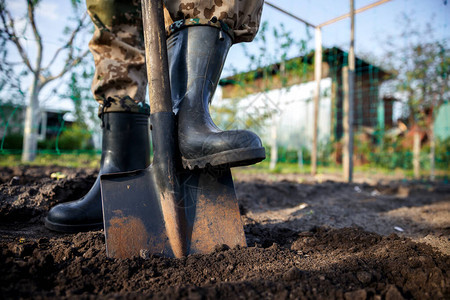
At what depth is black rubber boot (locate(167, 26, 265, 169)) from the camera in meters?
1.02

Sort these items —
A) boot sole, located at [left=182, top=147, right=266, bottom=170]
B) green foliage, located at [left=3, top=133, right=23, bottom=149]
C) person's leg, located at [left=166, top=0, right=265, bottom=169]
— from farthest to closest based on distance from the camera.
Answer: green foliage, located at [left=3, top=133, right=23, bottom=149] < person's leg, located at [left=166, top=0, right=265, bottom=169] < boot sole, located at [left=182, top=147, right=266, bottom=170]

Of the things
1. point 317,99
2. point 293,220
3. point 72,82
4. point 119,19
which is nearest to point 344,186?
point 317,99

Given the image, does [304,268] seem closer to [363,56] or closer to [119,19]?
[119,19]

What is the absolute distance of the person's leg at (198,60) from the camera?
107 centimetres

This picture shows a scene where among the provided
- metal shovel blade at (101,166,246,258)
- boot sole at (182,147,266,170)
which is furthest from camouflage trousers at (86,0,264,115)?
boot sole at (182,147,266,170)

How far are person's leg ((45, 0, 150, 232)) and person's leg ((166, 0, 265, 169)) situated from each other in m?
0.47

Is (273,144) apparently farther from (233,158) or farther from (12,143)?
(233,158)

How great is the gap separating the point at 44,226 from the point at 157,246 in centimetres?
81

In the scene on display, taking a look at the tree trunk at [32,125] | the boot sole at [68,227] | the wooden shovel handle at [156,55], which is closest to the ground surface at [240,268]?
the boot sole at [68,227]

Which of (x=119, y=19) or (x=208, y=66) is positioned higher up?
(x=119, y=19)

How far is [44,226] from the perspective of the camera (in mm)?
1455

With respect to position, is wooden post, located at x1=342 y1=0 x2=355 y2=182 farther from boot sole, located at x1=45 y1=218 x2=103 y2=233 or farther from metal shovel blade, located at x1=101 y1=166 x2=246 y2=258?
boot sole, located at x1=45 y1=218 x2=103 y2=233

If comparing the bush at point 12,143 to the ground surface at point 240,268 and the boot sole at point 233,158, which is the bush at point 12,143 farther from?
the boot sole at point 233,158

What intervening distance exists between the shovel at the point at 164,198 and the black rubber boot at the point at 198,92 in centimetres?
6
